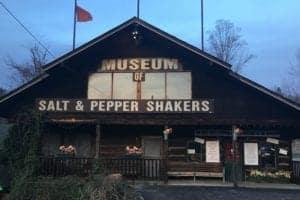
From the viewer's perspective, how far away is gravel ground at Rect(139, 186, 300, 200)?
18.0 meters

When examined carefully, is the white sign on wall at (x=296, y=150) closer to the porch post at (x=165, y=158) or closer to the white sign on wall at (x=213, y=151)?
the white sign on wall at (x=213, y=151)

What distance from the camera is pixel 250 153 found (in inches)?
966

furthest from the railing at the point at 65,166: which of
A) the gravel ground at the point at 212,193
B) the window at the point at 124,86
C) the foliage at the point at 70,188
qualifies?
the gravel ground at the point at 212,193

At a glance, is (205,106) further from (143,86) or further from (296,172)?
(296,172)

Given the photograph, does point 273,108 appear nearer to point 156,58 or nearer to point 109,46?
point 156,58

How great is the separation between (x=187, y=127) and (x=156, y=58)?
3769mm

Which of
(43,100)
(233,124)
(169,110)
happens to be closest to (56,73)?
(43,100)

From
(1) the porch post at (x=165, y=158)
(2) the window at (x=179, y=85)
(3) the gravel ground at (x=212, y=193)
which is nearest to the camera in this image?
(3) the gravel ground at (x=212, y=193)

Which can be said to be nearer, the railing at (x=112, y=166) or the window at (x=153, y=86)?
the railing at (x=112, y=166)

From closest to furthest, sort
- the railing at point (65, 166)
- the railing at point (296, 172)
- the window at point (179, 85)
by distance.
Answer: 1. the railing at point (65, 166)
2. the railing at point (296, 172)
3. the window at point (179, 85)

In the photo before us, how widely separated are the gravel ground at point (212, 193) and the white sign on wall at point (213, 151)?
3.53 meters

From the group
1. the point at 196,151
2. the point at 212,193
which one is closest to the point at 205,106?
the point at 196,151

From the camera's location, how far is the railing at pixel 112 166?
77.4ft

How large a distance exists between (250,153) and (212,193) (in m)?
5.93
